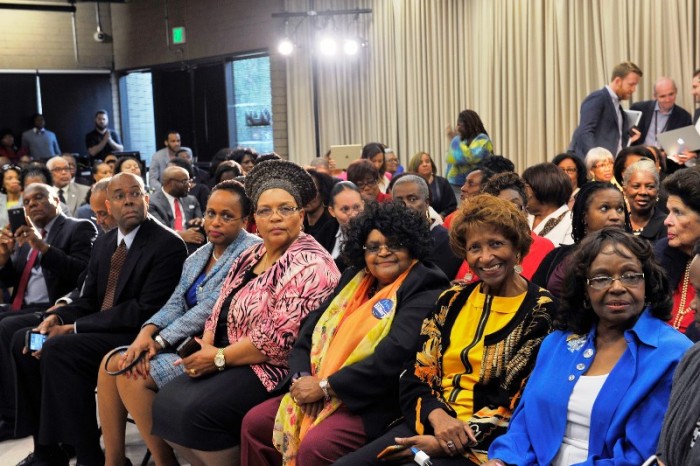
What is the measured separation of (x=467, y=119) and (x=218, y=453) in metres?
5.19

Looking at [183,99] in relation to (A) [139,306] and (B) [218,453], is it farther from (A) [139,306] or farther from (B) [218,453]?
(B) [218,453]

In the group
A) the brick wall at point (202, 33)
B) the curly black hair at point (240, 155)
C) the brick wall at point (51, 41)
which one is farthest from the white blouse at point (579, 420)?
the brick wall at point (51, 41)

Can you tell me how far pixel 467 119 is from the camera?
8.14 metres

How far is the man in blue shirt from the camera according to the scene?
14.2 m

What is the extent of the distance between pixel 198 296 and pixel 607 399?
2318mm

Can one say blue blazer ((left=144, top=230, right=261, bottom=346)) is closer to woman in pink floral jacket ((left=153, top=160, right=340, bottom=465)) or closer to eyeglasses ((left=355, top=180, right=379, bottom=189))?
woman in pink floral jacket ((left=153, top=160, right=340, bottom=465))

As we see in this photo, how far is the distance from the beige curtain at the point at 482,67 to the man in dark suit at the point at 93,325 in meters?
5.06

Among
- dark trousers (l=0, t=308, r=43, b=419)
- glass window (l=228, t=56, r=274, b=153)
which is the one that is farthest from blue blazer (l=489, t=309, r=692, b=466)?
glass window (l=228, t=56, r=274, b=153)

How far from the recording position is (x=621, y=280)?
8.26 feet

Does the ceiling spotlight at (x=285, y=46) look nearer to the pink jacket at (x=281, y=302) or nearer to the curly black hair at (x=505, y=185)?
the curly black hair at (x=505, y=185)

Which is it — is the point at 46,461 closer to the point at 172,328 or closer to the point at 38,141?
the point at 172,328

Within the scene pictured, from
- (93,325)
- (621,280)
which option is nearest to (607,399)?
(621,280)

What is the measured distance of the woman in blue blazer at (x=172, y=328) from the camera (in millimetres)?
4008

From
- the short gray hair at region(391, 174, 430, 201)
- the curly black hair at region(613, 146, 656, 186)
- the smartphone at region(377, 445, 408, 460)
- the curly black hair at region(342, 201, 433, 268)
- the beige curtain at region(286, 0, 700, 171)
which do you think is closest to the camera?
the smartphone at region(377, 445, 408, 460)
